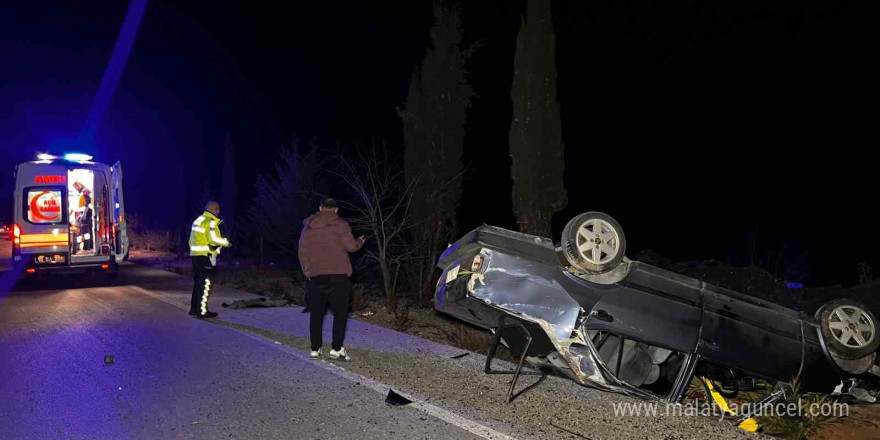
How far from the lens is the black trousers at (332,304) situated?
22.9 ft

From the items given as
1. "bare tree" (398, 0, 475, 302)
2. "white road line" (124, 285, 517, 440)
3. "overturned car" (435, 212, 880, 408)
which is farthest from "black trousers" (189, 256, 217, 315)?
"overturned car" (435, 212, 880, 408)

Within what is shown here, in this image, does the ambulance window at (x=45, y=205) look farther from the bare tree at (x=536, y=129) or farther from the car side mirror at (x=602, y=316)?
the car side mirror at (x=602, y=316)

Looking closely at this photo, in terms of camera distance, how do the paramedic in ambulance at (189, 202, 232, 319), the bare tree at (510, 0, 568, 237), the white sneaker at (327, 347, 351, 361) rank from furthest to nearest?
the bare tree at (510, 0, 568, 237)
the paramedic in ambulance at (189, 202, 232, 319)
the white sneaker at (327, 347, 351, 361)

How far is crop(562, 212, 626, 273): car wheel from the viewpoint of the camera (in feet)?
16.1

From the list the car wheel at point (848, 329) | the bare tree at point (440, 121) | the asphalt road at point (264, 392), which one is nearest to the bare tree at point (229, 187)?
the bare tree at point (440, 121)

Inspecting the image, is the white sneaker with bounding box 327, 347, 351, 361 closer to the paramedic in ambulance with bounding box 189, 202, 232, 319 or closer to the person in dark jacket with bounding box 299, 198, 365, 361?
the person in dark jacket with bounding box 299, 198, 365, 361

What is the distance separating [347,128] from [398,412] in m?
45.3

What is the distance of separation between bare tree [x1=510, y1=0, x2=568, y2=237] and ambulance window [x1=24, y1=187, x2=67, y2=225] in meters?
11.3

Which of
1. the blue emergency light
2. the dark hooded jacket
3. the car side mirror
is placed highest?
the blue emergency light

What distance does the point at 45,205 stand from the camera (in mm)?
15023

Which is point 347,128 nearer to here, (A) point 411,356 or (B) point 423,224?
(B) point 423,224

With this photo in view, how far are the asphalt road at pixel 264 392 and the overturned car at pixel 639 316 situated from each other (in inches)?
21.2

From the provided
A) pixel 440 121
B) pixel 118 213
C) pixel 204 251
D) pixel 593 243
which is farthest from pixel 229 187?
pixel 593 243

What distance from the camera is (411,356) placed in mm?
7176
